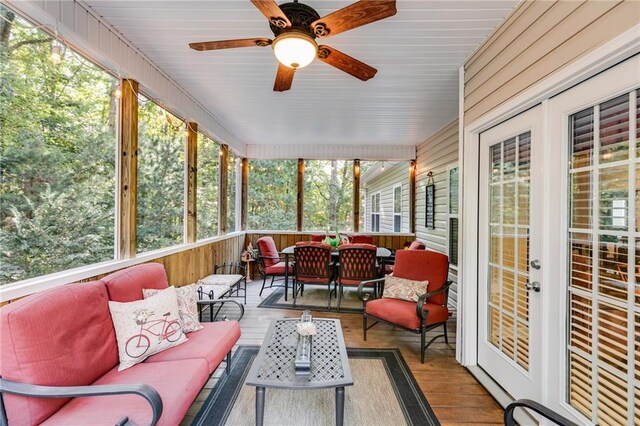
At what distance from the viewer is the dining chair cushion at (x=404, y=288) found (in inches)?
130

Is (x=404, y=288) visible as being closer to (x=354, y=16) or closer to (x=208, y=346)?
(x=208, y=346)

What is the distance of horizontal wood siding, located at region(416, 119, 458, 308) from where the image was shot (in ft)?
→ 15.6

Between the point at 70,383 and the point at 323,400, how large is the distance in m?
1.62

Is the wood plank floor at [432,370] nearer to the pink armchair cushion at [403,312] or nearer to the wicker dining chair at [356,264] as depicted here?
the pink armchair cushion at [403,312]

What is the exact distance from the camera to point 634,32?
4.34 feet

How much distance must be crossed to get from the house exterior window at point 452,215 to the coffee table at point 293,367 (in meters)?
3.03

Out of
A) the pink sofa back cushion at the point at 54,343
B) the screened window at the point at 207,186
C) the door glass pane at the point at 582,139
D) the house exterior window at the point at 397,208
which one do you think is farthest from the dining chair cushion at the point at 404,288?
the house exterior window at the point at 397,208

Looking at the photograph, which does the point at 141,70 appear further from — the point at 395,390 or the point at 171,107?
the point at 395,390

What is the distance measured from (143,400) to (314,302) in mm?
3448

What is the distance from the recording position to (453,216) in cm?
473

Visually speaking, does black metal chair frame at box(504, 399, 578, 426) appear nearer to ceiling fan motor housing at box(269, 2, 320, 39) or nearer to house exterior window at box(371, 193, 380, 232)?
ceiling fan motor housing at box(269, 2, 320, 39)

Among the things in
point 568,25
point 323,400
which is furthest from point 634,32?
point 323,400

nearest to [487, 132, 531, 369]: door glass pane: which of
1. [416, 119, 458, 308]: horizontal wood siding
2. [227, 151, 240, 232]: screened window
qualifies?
[416, 119, 458, 308]: horizontal wood siding

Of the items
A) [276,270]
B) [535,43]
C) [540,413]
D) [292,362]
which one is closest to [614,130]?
[535,43]
